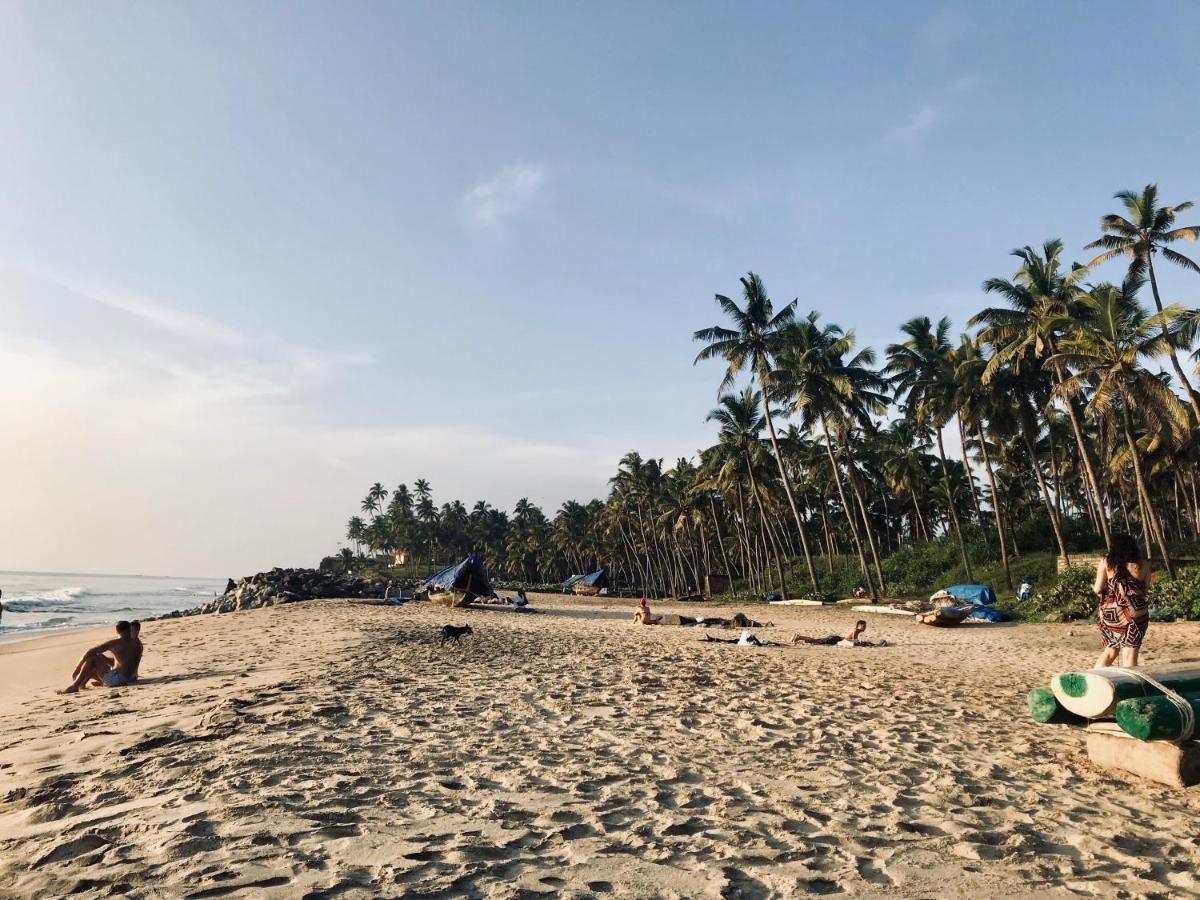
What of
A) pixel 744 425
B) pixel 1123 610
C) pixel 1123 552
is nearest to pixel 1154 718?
pixel 1123 610

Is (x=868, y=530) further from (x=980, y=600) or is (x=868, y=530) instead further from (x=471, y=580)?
(x=471, y=580)

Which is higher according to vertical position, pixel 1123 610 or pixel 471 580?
pixel 471 580

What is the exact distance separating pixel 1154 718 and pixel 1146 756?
20.1 inches

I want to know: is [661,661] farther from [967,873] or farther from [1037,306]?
[1037,306]

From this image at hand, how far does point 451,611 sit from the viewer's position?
1195 inches

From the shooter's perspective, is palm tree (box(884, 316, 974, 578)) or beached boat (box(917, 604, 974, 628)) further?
palm tree (box(884, 316, 974, 578))

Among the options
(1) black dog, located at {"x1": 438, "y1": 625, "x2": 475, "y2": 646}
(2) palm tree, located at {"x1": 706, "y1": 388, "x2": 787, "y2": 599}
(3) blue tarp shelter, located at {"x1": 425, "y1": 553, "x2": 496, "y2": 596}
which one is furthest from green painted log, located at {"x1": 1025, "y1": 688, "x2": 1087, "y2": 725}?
(2) palm tree, located at {"x1": 706, "y1": 388, "x2": 787, "y2": 599}

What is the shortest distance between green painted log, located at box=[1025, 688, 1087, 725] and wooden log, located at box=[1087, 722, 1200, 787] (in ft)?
1.38

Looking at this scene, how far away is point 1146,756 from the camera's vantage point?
5340mm

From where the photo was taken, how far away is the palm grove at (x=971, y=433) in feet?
79.1

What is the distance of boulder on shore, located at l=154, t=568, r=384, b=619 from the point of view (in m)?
39.5

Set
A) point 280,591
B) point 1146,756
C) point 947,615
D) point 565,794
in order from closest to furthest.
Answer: point 565,794, point 1146,756, point 947,615, point 280,591

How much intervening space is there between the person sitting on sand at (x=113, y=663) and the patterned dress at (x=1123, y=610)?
12.9 metres

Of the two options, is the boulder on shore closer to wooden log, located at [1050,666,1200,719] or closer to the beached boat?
the beached boat
